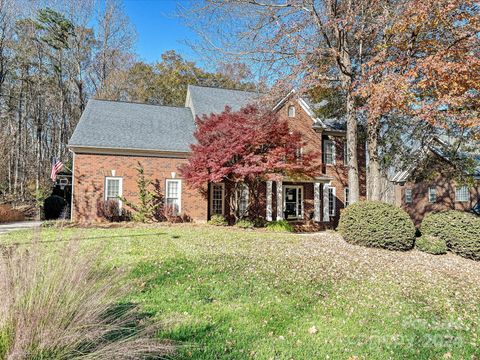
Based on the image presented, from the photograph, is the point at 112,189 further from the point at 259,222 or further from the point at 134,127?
the point at 259,222

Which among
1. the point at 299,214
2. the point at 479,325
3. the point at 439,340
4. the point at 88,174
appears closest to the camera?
the point at 439,340

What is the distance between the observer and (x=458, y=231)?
33.1 ft

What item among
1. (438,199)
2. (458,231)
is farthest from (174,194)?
Answer: (438,199)

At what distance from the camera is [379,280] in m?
6.32

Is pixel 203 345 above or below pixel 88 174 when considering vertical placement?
below

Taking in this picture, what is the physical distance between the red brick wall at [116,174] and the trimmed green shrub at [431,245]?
10.0 metres

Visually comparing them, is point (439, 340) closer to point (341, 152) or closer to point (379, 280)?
point (379, 280)

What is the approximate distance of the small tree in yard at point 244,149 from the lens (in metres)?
13.5

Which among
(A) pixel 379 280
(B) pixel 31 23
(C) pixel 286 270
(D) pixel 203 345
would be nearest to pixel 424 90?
(A) pixel 379 280

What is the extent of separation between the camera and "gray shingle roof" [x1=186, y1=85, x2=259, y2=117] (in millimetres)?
18703

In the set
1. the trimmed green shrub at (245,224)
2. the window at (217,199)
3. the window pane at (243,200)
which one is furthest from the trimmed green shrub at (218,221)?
the window at (217,199)

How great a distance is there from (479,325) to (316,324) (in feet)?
8.14

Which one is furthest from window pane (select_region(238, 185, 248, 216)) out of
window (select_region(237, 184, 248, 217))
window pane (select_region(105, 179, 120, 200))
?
window pane (select_region(105, 179, 120, 200))

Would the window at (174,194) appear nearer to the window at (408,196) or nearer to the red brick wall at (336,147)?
the red brick wall at (336,147)
